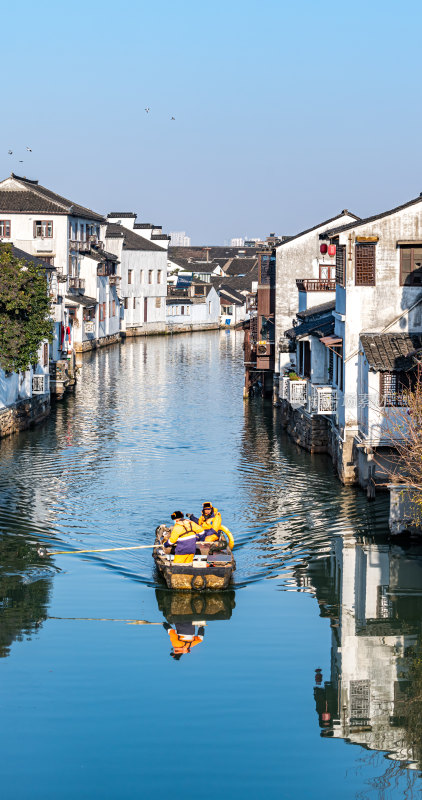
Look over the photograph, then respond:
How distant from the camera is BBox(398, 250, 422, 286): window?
3516 cm

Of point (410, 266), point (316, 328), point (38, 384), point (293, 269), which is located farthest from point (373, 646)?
Result: point (293, 269)

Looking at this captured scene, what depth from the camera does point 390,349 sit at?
112 ft

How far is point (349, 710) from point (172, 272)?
386ft

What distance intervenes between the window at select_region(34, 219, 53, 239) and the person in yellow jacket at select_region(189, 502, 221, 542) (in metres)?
60.3

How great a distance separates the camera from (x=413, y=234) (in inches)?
1389

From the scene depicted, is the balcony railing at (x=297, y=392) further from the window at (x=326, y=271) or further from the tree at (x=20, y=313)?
the window at (x=326, y=271)

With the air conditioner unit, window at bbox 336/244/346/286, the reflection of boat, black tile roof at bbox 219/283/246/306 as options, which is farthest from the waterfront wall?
black tile roof at bbox 219/283/246/306

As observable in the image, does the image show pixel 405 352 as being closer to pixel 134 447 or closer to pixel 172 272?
pixel 134 447

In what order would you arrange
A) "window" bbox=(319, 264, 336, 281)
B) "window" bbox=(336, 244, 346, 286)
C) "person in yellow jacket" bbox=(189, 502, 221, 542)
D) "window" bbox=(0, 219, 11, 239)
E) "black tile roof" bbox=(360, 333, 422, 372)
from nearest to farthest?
"person in yellow jacket" bbox=(189, 502, 221, 542), "black tile roof" bbox=(360, 333, 422, 372), "window" bbox=(336, 244, 346, 286), "window" bbox=(319, 264, 336, 281), "window" bbox=(0, 219, 11, 239)

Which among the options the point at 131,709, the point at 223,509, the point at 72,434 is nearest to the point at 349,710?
the point at 131,709

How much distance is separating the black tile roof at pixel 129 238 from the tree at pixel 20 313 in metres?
63.7

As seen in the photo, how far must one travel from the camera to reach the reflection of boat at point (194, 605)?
77.3ft

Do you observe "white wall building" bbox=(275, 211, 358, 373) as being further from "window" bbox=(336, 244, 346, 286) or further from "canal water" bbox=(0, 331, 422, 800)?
"window" bbox=(336, 244, 346, 286)

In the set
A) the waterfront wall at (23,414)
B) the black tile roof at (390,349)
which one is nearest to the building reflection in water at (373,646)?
the black tile roof at (390,349)
